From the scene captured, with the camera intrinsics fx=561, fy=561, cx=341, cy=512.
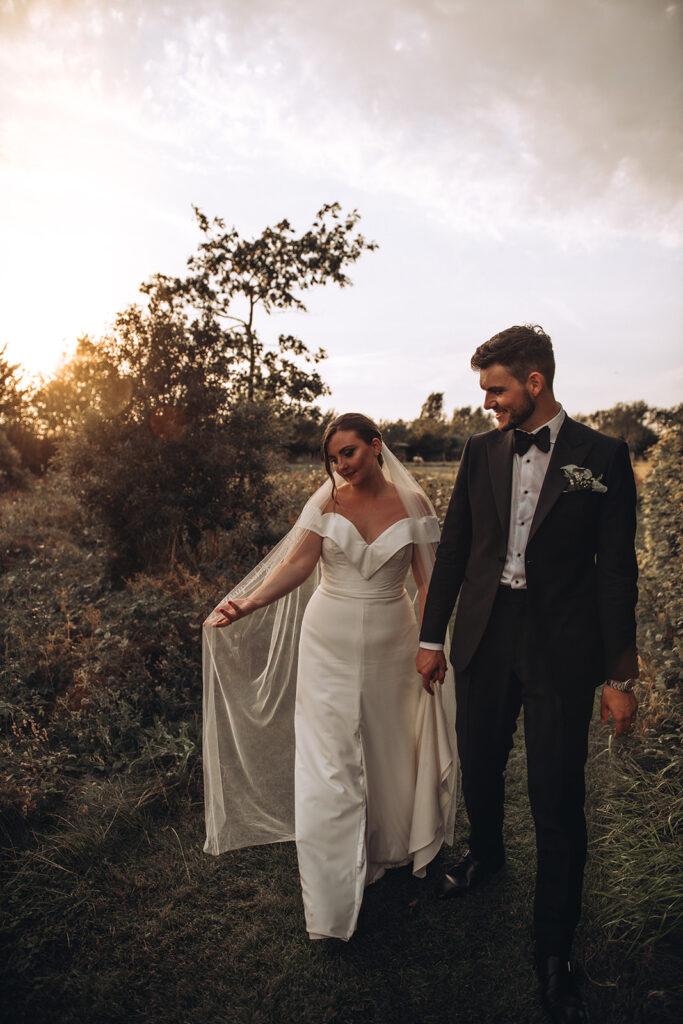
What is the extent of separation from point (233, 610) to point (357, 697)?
0.76 metres

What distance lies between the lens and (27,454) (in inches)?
932

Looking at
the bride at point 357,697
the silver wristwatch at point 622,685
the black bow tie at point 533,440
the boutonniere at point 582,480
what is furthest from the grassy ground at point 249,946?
the black bow tie at point 533,440

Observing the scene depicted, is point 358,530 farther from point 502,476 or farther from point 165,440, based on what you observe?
point 165,440

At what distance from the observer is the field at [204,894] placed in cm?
235

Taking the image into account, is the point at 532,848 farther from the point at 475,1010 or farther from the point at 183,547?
the point at 183,547

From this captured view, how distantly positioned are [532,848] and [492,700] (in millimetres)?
1436

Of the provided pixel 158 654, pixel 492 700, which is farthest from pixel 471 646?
pixel 158 654

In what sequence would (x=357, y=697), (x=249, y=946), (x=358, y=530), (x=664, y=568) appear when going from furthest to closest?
(x=664, y=568) < (x=358, y=530) < (x=357, y=697) < (x=249, y=946)

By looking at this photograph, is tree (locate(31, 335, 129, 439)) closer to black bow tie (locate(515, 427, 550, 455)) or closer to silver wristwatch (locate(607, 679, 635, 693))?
black bow tie (locate(515, 427, 550, 455))

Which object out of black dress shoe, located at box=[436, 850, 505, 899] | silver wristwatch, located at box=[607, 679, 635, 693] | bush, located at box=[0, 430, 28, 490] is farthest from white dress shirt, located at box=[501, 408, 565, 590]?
bush, located at box=[0, 430, 28, 490]

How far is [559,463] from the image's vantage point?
2.30m

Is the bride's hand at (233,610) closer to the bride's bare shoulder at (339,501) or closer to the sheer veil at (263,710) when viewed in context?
the sheer veil at (263,710)

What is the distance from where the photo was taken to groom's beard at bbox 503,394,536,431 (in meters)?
2.33

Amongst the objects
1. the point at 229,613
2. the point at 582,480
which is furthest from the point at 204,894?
the point at 582,480
